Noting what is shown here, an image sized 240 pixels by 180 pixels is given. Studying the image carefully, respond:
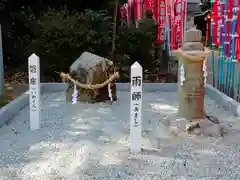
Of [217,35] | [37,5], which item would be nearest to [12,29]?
[37,5]

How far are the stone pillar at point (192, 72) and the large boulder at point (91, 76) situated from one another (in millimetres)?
1900

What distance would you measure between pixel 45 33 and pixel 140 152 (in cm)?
541

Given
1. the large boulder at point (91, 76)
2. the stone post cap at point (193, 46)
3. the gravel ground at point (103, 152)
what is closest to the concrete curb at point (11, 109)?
the gravel ground at point (103, 152)

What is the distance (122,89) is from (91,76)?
1846 millimetres

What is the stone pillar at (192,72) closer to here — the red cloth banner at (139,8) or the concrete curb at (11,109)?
the concrete curb at (11,109)

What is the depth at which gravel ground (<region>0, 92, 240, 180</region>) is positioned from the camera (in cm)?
328

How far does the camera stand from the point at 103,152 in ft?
12.6

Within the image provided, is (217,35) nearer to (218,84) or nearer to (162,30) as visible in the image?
(218,84)

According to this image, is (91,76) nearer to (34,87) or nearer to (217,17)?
(34,87)

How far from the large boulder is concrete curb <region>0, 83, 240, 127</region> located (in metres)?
0.94

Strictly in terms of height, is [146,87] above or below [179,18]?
below

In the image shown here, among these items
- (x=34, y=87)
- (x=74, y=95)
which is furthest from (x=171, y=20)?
(x=34, y=87)

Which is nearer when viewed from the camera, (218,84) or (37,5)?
(218,84)

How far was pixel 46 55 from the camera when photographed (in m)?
8.55
